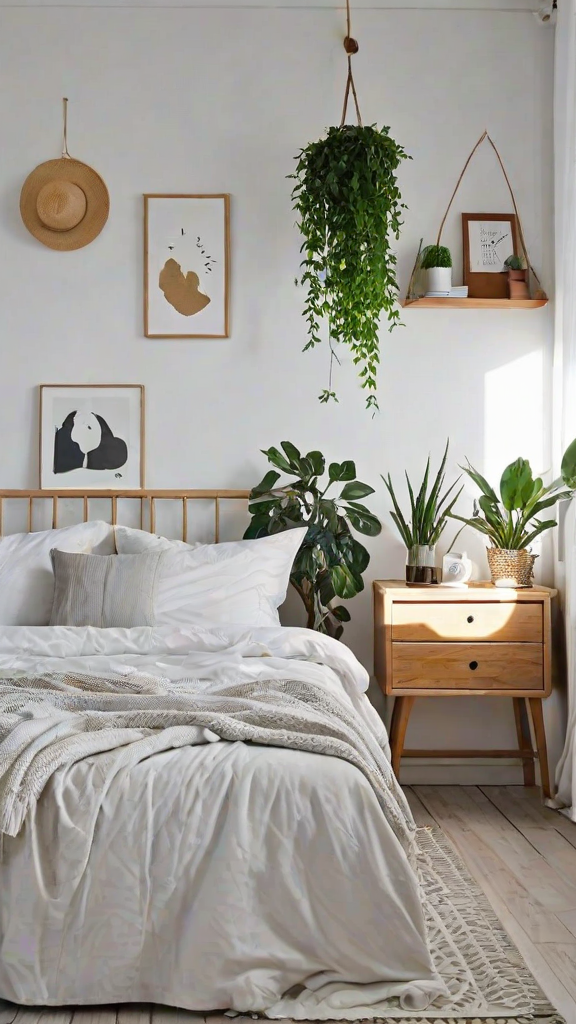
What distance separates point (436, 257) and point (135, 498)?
1495 millimetres

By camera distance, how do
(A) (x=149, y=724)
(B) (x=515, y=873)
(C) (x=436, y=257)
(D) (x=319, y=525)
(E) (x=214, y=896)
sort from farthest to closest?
1. (C) (x=436, y=257)
2. (D) (x=319, y=525)
3. (B) (x=515, y=873)
4. (A) (x=149, y=724)
5. (E) (x=214, y=896)

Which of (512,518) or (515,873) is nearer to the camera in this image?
(515,873)

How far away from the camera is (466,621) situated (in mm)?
3271

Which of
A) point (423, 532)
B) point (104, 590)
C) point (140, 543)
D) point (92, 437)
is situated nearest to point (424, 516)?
point (423, 532)

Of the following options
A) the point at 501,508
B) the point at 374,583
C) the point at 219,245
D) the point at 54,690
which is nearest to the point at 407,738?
the point at 374,583

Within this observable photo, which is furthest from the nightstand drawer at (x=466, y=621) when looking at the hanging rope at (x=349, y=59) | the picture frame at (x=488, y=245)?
the hanging rope at (x=349, y=59)

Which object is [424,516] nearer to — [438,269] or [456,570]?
[456,570]

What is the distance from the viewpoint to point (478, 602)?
3.28 meters

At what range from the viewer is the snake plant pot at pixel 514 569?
3406 mm

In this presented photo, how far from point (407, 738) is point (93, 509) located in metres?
1.54

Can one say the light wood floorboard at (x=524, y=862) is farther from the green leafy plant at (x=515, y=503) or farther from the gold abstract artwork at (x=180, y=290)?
the gold abstract artwork at (x=180, y=290)

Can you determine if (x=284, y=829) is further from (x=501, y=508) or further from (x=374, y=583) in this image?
(x=501, y=508)

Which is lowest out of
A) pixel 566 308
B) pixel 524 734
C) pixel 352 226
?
pixel 524 734

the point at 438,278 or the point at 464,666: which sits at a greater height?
the point at 438,278
